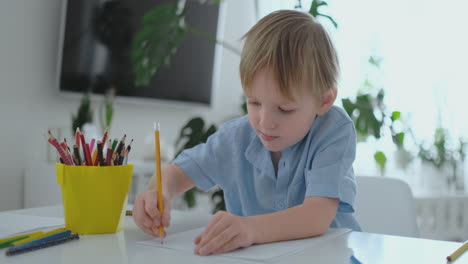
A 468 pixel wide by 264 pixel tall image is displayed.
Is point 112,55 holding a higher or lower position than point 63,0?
lower

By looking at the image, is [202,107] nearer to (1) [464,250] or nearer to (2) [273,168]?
(2) [273,168]

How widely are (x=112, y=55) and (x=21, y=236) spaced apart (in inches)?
73.5

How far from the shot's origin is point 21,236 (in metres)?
0.74

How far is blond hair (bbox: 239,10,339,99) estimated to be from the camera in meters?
0.86

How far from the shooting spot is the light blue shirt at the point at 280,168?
876mm

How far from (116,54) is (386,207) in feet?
5.82

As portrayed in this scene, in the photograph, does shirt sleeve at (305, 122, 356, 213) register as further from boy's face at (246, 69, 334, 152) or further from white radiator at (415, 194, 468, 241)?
white radiator at (415, 194, 468, 241)

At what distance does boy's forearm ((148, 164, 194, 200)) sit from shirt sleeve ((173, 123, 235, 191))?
1 cm

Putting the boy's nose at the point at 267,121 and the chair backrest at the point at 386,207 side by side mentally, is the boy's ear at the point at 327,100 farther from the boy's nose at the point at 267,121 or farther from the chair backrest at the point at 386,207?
the chair backrest at the point at 386,207

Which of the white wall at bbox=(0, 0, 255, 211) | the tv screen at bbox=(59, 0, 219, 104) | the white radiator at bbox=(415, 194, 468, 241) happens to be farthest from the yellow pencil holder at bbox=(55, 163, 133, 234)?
the white radiator at bbox=(415, 194, 468, 241)

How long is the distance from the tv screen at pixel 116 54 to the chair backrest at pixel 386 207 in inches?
54.2

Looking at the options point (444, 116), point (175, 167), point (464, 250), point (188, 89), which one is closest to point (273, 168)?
point (175, 167)

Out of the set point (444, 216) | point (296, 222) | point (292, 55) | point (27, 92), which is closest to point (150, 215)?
point (296, 222)

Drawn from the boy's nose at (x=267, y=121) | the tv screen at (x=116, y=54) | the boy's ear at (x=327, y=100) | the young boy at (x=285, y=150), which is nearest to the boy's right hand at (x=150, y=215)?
the young boy at (x=285, y=150)
